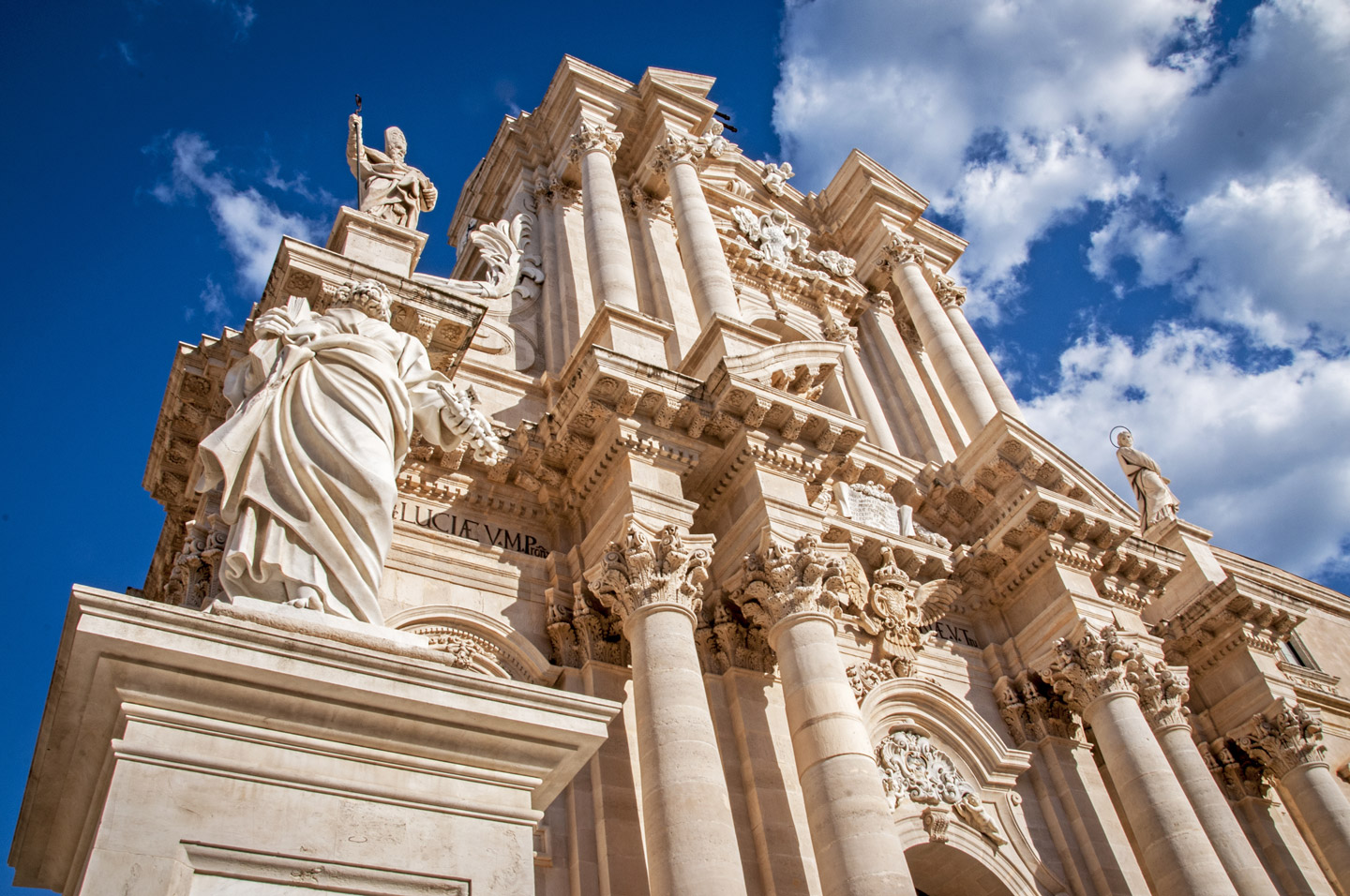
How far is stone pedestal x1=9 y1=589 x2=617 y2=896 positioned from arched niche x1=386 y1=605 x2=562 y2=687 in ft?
19.0

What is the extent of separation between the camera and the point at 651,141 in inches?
762

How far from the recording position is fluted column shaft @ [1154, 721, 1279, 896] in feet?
39.0

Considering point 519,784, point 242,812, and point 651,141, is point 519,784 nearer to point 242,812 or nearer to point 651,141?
point 242,812

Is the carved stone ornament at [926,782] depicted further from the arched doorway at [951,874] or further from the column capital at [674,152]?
the column capital at [674,152]

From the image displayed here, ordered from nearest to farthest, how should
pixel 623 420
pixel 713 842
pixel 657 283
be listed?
1. pixel 713 842
2. pixel 623 420
3. pixel 657 283

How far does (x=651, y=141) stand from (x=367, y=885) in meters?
16.8

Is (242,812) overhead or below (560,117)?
below

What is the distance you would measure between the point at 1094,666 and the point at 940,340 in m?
8.15

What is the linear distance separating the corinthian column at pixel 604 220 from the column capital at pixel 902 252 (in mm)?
6276

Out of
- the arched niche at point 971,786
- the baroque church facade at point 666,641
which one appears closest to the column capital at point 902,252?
the baroque church facade at point 666,641

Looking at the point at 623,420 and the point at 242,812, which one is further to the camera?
the point at 623,420

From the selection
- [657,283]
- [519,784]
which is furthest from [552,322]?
[519,784]

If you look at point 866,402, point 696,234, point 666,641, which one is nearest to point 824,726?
point 666,641

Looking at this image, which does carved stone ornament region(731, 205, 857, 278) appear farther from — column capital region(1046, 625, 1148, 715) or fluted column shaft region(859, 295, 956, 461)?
column capital region(1046, 625, 1148, 715)
